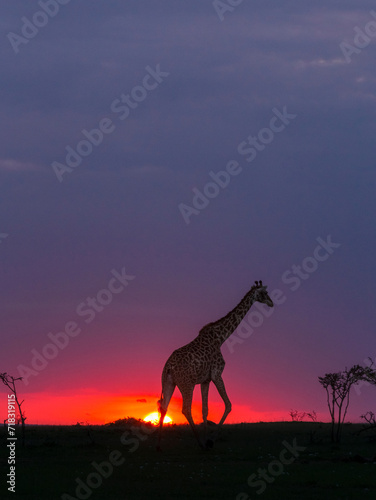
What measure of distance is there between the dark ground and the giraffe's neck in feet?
13.2

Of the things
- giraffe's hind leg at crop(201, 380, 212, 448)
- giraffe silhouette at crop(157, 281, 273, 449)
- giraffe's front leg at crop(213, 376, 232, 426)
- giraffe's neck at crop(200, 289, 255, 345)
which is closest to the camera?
giraffe silhouette at crop(157, 281, 273, 449)

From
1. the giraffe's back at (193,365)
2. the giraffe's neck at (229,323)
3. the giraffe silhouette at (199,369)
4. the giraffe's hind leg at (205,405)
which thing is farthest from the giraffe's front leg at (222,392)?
the giraffe's neck at (229,323)

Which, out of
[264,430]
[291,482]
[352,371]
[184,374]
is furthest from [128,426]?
[291,482]

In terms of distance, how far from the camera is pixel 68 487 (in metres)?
20.4

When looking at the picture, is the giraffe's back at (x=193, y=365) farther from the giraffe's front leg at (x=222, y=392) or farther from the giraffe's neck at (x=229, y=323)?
the giraffe's neck at (x=229, y=323)

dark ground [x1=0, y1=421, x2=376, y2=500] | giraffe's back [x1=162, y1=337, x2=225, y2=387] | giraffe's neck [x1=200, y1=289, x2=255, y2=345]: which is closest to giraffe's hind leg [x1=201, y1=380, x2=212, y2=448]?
giraffe's back [x1=162, y1=337, x2=225, y2=387]

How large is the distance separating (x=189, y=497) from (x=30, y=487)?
415 centimetres

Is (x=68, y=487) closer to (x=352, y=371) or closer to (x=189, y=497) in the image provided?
(x=189, y=497)

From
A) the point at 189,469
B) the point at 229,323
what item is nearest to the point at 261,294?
the point at 229,323

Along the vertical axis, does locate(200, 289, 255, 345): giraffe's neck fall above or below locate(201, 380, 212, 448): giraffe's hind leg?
above

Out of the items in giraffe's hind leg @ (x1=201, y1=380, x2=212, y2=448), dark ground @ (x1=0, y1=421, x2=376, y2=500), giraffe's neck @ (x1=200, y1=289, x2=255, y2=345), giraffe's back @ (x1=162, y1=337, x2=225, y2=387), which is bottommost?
dark ground @ (x1=0, y1=421, x2=376, y2=500)

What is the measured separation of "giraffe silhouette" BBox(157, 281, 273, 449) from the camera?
2825 cm

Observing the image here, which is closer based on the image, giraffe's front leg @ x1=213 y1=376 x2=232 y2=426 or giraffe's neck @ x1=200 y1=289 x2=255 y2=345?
giraffe's front leg @ x1=213 y1=376 x2=232 y2=426

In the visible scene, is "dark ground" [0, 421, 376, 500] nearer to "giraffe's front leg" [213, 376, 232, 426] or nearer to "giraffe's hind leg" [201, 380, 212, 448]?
"giraffe's hind leg" [201, 380, 212, 448]
